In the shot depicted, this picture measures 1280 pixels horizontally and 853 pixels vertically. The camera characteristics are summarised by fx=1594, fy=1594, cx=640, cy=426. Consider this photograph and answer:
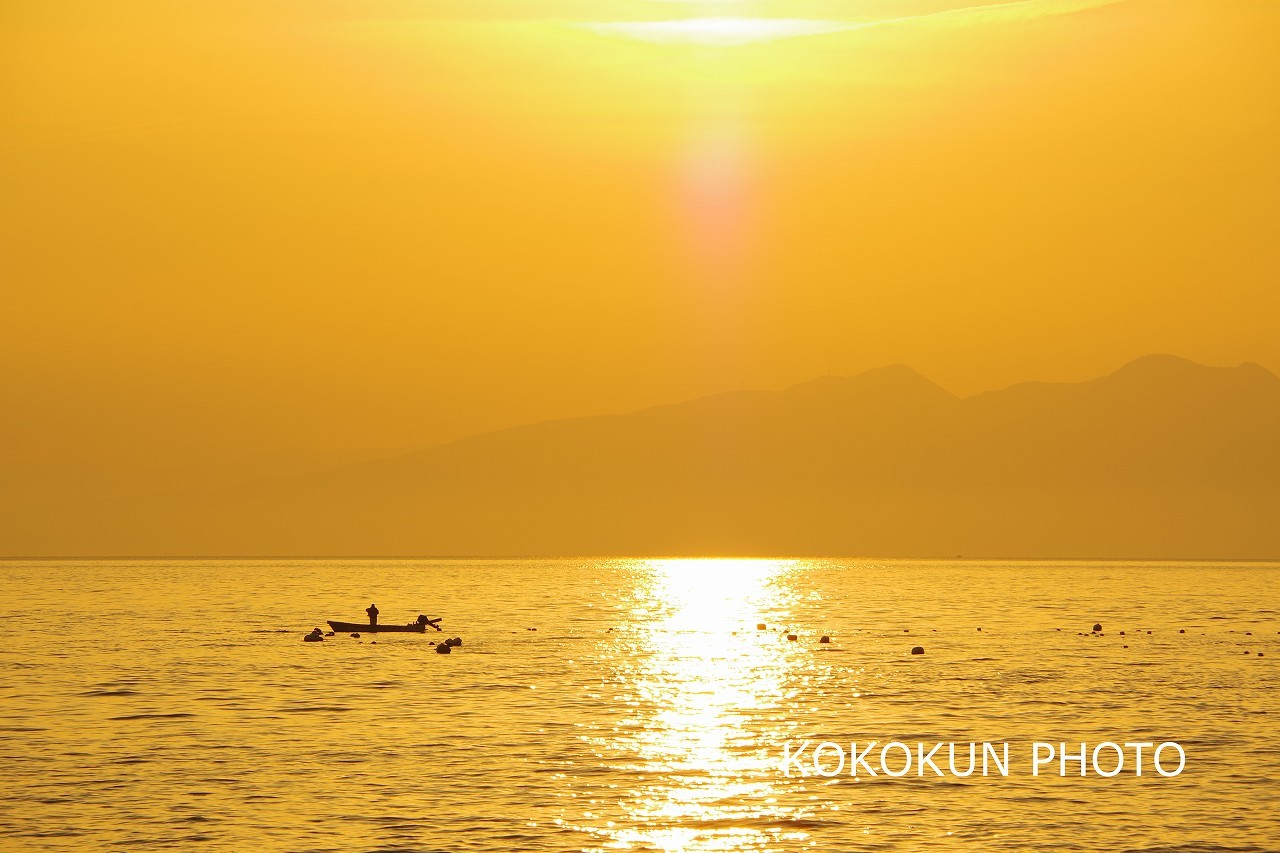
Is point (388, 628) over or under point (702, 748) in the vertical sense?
over

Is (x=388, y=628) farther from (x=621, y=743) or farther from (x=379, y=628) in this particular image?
(x=621, y=743)

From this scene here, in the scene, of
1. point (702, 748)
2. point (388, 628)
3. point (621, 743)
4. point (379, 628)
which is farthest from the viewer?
point (388, 628)

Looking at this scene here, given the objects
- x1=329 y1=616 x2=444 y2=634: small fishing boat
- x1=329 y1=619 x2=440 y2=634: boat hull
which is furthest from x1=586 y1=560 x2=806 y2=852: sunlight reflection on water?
x1=329 y1=619 x2=440 y2=634: boat hull

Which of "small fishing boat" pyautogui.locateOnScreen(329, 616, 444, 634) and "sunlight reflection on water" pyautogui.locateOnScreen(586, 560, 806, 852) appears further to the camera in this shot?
"small fishing boat" pyautogui.locateOnScreen(329, 616, 444, 634)

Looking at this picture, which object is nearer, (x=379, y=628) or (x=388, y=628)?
(x=379, y=628)

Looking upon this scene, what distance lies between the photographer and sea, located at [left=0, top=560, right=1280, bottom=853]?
135 feet

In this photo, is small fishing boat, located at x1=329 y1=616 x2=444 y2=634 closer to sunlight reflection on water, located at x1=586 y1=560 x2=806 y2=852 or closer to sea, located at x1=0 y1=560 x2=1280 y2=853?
sea, located at x1=0 y1=560 x2=1280 y2=853

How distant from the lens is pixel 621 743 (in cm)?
5738

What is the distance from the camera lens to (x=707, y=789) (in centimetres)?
4703

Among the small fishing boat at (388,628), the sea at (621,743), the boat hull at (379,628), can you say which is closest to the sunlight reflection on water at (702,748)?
the sea at (621,743)

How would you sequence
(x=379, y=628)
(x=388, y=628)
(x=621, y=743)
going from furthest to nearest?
(x=388, y=628) < (x=379, y=628) < (x=621, y=743)

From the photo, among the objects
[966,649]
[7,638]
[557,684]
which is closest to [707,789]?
[557,684]

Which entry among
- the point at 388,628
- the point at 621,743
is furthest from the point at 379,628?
the point at 621,743

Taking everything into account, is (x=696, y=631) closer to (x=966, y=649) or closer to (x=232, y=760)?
(x=966, y=649)
